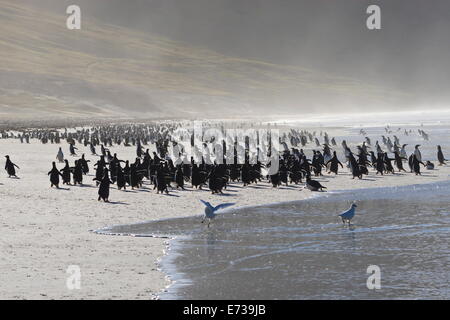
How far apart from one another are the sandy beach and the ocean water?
0.67 metres

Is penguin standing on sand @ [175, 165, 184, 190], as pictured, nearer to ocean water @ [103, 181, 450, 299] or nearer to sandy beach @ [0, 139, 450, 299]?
sandy beach @ [0, 139, 450, 299]

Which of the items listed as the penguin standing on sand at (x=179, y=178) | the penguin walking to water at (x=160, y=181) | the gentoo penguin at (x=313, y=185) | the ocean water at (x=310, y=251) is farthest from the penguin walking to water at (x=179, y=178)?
the ocean water at (x=310, y=251)

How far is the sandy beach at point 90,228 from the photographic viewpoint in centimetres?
1120

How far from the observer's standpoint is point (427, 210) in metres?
18.5

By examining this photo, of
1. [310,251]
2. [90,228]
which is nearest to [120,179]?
[90,228]

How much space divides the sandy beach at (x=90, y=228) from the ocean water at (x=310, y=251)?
0.67 m

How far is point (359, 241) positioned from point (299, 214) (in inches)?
153

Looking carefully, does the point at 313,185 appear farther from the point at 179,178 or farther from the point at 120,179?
the point at 120,179

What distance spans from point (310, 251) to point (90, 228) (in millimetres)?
5257

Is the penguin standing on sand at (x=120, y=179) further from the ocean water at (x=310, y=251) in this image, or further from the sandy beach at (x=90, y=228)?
the ocean water at (x=310, y=251)

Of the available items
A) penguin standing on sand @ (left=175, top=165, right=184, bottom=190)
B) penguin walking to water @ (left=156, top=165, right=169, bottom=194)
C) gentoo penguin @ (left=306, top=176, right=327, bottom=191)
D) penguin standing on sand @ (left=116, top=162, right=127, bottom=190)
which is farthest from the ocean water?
penguin standing on sand @ (left=116, top=162, right=127, bottom=190)

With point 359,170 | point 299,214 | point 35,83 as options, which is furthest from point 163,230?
point 35,83

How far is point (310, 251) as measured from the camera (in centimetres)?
1377

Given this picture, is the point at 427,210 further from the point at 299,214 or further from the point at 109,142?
the point at 109,142
